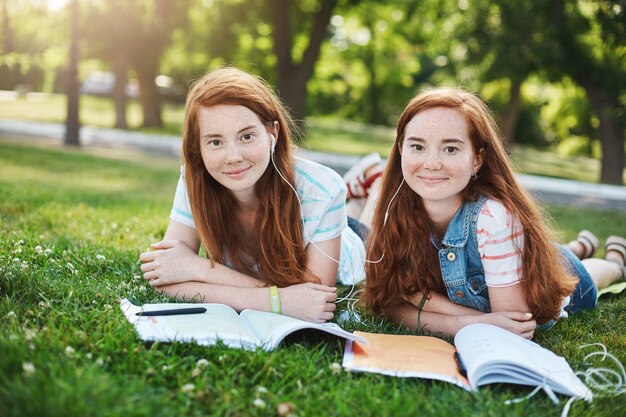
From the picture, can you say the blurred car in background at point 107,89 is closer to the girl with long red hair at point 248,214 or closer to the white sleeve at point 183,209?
the white sleeve at point 183,209

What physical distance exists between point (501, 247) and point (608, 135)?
12333 millimetres

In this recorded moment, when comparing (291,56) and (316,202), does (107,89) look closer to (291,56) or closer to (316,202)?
(291,56)

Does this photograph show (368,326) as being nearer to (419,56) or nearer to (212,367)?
(212,367)

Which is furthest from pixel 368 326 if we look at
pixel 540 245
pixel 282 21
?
pixel 282 21

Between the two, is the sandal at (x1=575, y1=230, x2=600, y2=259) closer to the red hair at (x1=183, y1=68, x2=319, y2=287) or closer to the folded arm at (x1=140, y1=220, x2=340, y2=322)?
the folded arm at (x1=140, y1=220, x2=340, y2=322)

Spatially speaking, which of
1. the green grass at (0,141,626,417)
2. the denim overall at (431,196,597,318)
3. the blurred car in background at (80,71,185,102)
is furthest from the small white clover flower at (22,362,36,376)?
Answer: the blurred car in background at (80,71,185,102)

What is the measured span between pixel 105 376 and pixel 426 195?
180 centimetres

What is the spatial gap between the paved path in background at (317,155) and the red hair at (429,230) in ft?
17.5

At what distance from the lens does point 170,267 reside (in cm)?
334

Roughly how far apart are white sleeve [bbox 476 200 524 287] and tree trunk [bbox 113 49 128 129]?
59.2 ft

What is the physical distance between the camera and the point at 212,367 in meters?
2.38

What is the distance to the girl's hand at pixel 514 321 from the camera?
9.88 feet

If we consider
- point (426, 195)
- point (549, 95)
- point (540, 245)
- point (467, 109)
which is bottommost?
point (540, 245)

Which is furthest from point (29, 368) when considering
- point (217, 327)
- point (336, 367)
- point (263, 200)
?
point (263, 200)
